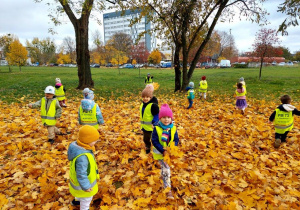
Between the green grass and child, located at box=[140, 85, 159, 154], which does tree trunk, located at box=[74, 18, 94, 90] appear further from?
child, located at box=[140, 85, 159, 154]

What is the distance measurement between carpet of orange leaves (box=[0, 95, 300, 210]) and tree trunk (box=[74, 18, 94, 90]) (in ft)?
23.7

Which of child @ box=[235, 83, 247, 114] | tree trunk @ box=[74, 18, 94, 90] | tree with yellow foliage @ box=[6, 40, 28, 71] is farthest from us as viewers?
tree with yellow foliage @ box=[6, 40, 28, 71]

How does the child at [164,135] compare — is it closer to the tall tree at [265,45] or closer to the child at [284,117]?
Result: the child at [284,117]

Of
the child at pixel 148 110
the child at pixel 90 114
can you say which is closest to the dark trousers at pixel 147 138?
the child at pixel 148 110

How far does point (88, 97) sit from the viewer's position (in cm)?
438

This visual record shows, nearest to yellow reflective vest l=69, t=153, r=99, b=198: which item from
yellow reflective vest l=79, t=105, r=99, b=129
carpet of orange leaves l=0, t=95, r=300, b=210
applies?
carpet of orange leaves l=0, t=95, r=300, b=210

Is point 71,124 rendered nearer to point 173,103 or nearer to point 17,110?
point 17,110

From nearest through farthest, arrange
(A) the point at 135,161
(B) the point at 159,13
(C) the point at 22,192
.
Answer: (C) the point at 22,192 → (A) the point at 135,161 → (B) the point at 159,13

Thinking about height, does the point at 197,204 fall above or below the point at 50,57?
below

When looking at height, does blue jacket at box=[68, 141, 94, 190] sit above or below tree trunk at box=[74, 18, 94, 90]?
below

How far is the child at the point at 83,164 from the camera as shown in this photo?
7.48 ft

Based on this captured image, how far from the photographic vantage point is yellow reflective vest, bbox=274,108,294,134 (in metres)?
4.47

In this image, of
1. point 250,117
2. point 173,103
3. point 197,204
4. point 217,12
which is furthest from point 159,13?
point 197,204

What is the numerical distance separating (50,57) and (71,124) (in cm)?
8966
